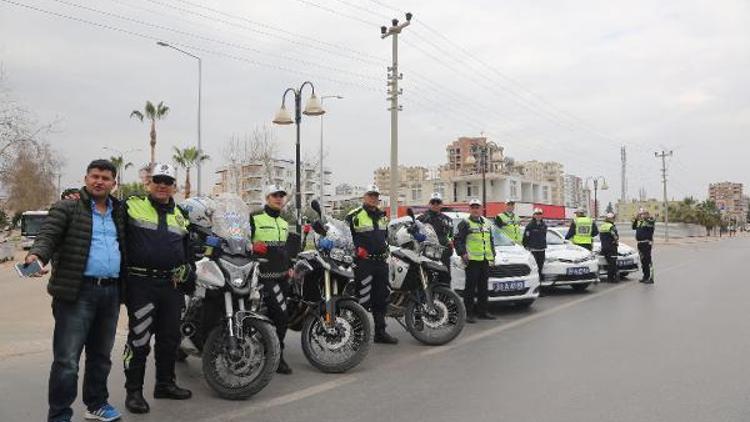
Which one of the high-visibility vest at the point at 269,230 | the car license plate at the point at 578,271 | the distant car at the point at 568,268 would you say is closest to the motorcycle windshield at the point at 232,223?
the high-visibility vest at the point at 269,230

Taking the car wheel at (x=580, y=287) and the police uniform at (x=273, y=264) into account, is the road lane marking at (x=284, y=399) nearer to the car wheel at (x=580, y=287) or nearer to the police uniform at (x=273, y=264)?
the police uniform at (x=273, y=264)

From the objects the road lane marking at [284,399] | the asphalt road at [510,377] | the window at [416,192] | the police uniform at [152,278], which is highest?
the window at [416,192]

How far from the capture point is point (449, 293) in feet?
24.8

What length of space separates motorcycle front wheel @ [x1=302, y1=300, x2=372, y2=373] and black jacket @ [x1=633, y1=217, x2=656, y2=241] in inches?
443

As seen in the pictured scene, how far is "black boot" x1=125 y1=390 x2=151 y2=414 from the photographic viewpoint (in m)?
4.98

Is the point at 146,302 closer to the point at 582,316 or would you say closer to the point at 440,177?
the point at 582,316

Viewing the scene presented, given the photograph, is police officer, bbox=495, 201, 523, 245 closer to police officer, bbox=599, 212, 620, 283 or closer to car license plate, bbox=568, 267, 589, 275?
car license plate, bbox=568, 267, 589, 275

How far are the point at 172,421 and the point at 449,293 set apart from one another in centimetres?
372

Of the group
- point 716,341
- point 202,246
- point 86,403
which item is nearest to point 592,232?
point 716,341

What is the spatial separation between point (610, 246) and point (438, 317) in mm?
8773

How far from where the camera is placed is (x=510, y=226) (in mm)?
12094

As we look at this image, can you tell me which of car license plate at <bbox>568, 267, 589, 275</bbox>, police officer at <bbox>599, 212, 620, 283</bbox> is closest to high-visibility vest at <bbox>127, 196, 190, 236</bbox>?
car license plate at <bbox>568, 267, 589, 275</bbox>

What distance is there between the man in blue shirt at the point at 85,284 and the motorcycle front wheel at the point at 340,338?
79.9 inches

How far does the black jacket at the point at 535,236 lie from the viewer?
1240 cm
